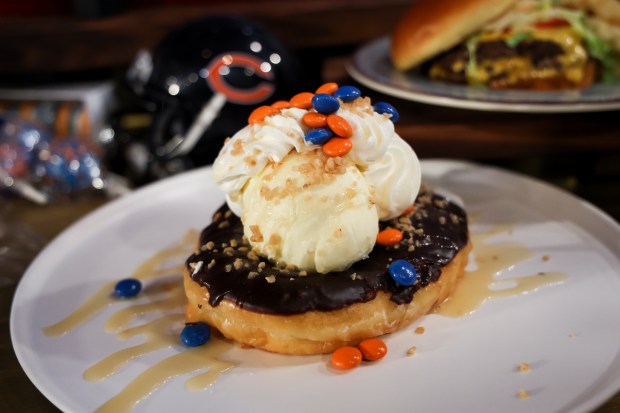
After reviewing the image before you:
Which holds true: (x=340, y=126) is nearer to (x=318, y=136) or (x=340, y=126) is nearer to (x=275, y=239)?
(x=318, y=136)

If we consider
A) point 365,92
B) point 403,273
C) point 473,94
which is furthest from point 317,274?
point 365,92

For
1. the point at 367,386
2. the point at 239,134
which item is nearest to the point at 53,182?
the point at 239,134

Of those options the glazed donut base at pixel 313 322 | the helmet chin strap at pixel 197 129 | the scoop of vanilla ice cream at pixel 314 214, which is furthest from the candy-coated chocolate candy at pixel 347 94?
the helmet chin strap at pixel 197 129

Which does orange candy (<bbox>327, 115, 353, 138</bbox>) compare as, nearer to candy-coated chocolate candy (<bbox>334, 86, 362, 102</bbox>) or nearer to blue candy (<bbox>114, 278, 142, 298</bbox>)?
candy-coated chocolate candy (<bbox>334, 86, 362, 102</bbox>)

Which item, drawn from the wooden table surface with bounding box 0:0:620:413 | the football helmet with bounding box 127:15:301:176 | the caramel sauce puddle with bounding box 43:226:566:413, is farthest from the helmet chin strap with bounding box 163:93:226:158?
the caramel sauce puddle with bounding box 43:226:566:413

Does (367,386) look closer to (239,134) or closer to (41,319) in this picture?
(239,134)

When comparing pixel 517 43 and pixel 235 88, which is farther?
pixel 517 43

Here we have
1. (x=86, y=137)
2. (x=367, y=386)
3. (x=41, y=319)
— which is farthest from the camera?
(x=86, y=137)
